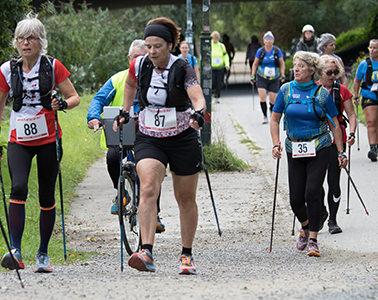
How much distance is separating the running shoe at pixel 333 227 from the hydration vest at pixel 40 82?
3.24m

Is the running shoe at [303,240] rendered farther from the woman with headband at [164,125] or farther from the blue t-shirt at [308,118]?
the woman with headband at [164,125]

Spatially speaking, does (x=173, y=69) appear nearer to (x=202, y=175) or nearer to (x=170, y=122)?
(x=170, y=122)

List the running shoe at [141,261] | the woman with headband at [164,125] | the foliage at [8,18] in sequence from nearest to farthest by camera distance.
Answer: the running shoe at [141,261], the woman with headband at [164,125], the foliage at [8,18]

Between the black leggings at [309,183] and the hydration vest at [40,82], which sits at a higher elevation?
the hydration vest at [40,82]

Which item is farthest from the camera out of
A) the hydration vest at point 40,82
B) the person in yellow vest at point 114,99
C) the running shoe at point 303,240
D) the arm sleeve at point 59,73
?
the person in yellow vest at point 114,99

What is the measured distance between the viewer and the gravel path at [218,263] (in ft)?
13.1

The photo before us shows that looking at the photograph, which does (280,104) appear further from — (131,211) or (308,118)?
(131,211)

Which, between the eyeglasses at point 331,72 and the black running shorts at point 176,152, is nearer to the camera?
the black running shorts at point 176,152

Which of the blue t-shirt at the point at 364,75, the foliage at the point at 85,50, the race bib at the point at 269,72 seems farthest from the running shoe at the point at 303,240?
the foliage at the point at 85,50

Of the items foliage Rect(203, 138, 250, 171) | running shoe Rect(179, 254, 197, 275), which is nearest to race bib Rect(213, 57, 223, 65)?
foliage Rect(203, 138, 250, 171)

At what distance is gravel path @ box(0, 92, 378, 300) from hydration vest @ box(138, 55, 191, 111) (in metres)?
1.27

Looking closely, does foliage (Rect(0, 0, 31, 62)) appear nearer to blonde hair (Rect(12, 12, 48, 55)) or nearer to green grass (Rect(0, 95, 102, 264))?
green grass (Rect(0, 95, 102, 264))

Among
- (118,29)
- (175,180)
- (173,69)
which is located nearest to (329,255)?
(175,180)

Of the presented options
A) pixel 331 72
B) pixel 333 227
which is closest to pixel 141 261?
pixel 333 227
